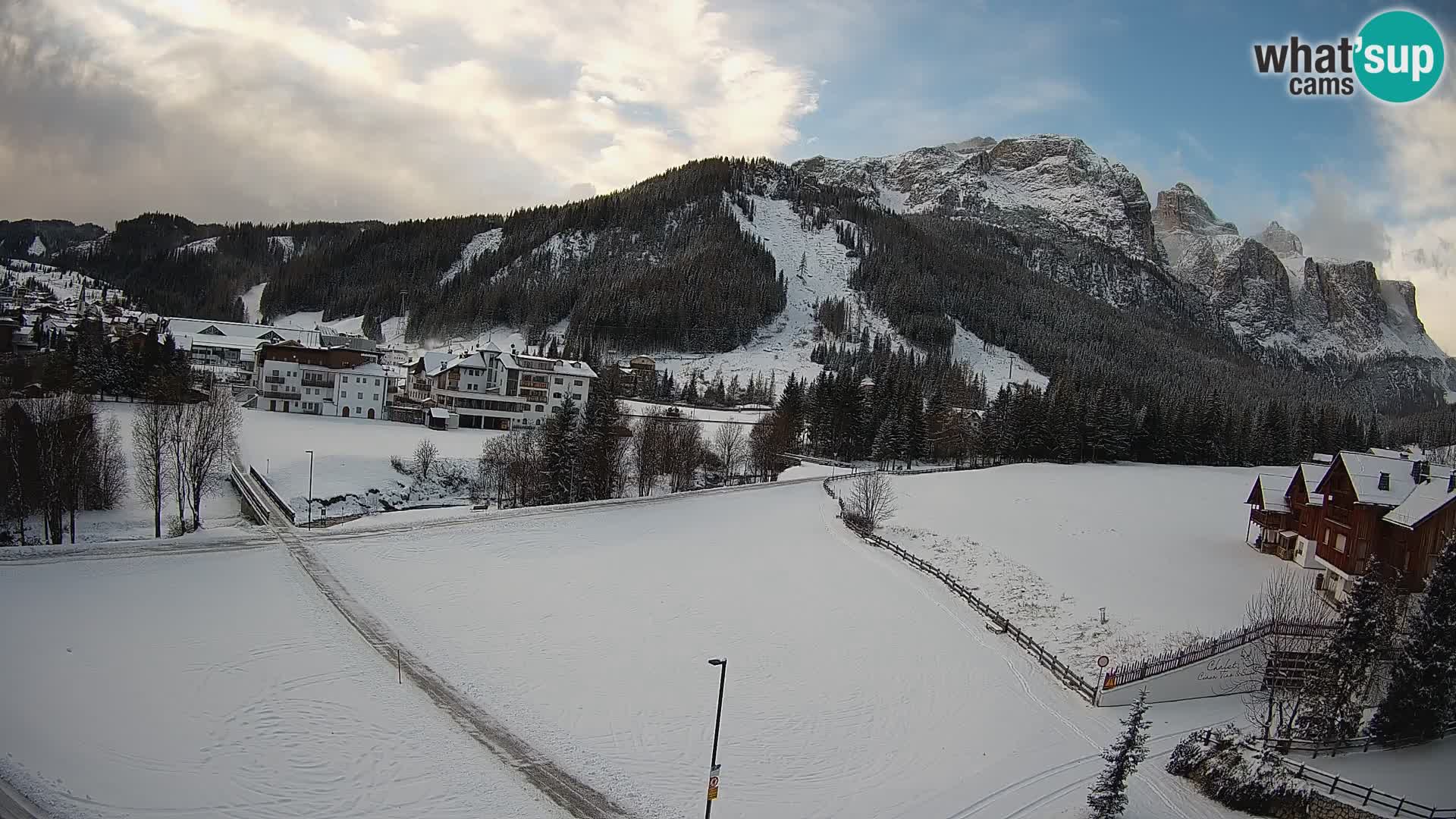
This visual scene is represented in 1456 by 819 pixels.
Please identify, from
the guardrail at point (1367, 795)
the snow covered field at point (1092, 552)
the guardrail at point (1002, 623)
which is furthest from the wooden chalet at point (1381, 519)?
the guardrail at point (1367, 795)

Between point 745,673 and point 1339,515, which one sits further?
point 1339,515

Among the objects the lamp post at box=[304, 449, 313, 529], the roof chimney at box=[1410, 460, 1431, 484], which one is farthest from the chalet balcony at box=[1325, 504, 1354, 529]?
the lamp post at box=[304, 449, 313, 529]

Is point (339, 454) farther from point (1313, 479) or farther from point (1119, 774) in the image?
point (1313, 479)

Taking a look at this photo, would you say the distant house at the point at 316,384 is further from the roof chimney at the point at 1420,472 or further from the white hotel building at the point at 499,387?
the roof chimney at the point at 1420,472

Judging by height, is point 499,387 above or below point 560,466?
above

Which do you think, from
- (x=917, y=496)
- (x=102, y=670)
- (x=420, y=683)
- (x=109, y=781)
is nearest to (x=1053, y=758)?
(x=420, y=683)

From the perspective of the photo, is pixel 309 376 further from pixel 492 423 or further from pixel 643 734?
pixel 643 734

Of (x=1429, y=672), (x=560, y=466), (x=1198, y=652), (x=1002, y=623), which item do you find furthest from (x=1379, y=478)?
(x=560, y=466)
